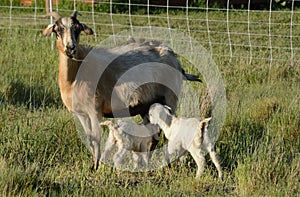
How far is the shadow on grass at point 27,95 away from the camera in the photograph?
8727mm

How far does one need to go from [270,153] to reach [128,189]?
52.4 inches

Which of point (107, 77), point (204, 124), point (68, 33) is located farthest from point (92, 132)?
point (204, 124)

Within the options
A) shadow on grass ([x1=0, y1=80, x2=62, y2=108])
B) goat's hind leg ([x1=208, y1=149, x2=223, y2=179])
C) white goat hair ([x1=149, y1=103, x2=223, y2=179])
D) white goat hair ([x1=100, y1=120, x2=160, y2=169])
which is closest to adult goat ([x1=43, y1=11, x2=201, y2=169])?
white goat hair ([x1=100, y1=120, x2=160, y2=169])

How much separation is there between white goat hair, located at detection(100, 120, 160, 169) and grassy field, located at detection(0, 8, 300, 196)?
0.21 m

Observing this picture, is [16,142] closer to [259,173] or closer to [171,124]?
[171,124]

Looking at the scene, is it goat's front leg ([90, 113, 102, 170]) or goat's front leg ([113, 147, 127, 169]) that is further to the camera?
goat's front leg ([90, 113, 102, 170])

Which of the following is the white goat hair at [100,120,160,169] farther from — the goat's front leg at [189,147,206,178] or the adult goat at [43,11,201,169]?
the goat's front leg at [189,147,206,178]

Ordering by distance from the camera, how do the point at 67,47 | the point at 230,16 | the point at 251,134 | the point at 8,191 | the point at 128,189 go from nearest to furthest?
1. the point at 8,191
2. the point at 128,189
3. the point at 67,47
4. the point at 251,134
5. the point at 230,16

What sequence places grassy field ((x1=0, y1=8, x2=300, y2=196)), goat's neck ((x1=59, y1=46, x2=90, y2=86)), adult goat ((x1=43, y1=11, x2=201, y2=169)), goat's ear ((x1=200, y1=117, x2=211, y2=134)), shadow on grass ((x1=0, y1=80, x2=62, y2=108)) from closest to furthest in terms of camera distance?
1. grassy field ((x1=0, y1=8, x2=300, y2=196))
2. goat's ear ((x1=200, y1=117, x2=211, y2=134))
3. adult goat ((x1=43, y1=11, x2=201, y2=169))
4. goat's neck ((x1=59, y1=46, x2=90, y2=86))
5. shadow on grass ((x1=0, y1=80, x2=62, y2=108))

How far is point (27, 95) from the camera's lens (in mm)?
9039

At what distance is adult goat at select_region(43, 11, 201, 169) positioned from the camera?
6.58 metres

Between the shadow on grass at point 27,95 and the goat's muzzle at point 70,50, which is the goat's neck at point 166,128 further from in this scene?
the shadow on grass at point 27,95

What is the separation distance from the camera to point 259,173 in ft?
19.5

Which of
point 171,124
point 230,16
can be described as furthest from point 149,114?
point 230,16
